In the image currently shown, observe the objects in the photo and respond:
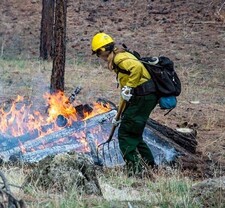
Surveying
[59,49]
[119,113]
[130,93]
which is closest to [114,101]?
[59,49]

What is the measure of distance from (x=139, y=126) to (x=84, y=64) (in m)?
11.1

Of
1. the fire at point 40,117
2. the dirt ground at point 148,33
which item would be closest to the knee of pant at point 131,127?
the fire at point 40,117

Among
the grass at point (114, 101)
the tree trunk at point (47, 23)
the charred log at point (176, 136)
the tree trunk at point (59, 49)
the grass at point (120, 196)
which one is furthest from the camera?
the tree trunk at point (47, 23)

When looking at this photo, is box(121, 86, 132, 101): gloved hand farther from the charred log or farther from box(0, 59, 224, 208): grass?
the charred log

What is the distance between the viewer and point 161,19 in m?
24.0

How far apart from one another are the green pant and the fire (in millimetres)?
1086

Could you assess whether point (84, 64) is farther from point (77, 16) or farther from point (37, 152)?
point (37, 152)

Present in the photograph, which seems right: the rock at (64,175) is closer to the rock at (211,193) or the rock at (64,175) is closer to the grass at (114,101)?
the grass at (114,101)

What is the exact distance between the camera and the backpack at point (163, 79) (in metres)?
8.19

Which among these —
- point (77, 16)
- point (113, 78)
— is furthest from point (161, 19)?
point (113, 78)

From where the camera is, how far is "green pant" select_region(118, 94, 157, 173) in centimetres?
814

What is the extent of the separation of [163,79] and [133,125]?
0.69 meters

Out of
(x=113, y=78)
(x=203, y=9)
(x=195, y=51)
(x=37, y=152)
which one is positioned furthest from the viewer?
(x=203, y=9)

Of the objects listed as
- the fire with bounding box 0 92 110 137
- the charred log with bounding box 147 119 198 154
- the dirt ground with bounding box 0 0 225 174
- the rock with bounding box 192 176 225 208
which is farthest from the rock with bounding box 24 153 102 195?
the dirt ground with bounding box 0 0 225 174
